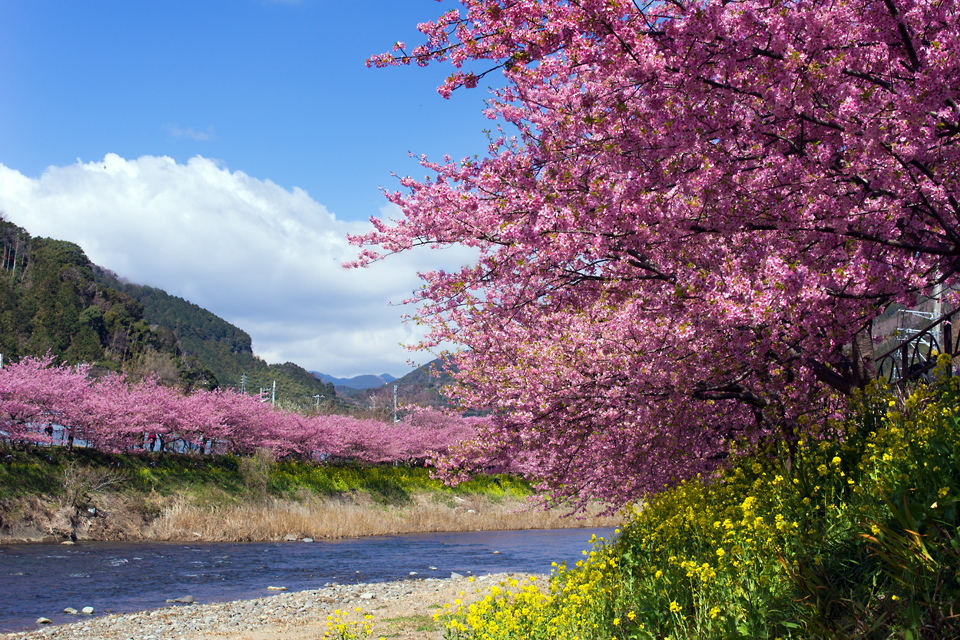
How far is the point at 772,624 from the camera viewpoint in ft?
14.3

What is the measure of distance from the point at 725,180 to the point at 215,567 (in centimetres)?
2038

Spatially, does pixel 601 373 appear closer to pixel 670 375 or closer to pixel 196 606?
pixel 670 375

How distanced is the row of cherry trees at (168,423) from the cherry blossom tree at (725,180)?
48.5ft

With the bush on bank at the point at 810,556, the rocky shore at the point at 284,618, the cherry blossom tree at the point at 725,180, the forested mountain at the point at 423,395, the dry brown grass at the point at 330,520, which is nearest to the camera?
→ the bush on bank at the point at 810,556

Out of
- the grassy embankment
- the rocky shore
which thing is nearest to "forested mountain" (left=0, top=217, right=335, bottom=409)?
the grassy embankment

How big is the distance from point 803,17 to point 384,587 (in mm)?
16431

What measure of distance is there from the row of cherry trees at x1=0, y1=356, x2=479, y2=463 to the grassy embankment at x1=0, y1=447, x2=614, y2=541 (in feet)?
4.10

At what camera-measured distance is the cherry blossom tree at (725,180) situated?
4516 millimetres

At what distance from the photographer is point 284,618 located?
13773 mm

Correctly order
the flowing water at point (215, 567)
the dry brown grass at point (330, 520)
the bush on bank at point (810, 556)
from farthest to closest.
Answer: the dry brown grass at point (330, 520)
the flowing water at point (215, 567)
the bush on bank at point (810, 556)

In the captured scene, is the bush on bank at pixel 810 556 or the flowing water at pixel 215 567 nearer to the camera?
the bush on bank at pixel 810 556

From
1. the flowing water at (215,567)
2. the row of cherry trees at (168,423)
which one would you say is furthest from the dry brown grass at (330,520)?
the row of cherry trees at (168,423)

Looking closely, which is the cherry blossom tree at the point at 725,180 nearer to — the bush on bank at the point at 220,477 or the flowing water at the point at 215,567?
the flowing water at the point at 215,567

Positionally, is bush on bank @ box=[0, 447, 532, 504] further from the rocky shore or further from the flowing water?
the rocky shore
